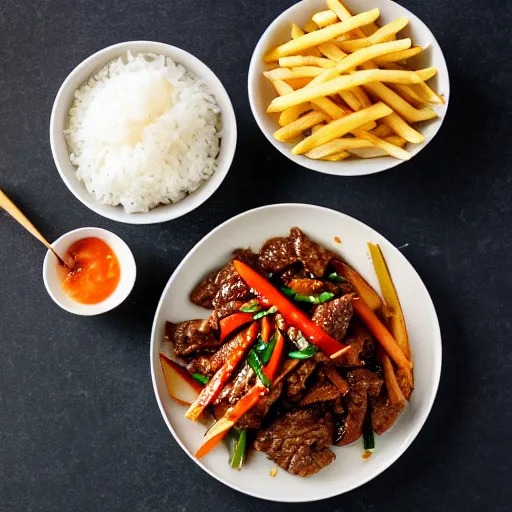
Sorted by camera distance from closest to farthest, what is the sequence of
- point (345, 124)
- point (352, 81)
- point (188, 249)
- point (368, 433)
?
1. point (352, 81)
2. point (345, 124)
3. point (368, 433)
4. point (188, 249)

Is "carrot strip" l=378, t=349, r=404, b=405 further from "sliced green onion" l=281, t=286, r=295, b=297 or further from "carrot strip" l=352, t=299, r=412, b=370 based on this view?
"sliced green onion" l=281, t=286, r=295, b=297

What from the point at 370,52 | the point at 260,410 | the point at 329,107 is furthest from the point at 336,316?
the point at 370,52

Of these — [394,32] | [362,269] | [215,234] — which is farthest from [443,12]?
[215,234]

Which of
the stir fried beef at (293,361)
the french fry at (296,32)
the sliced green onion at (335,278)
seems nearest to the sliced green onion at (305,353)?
the stir fried beef at (293,361)

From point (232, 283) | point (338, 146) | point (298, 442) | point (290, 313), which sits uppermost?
point (338, 146)

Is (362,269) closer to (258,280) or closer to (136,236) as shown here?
(258,280)

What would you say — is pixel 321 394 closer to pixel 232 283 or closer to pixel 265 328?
pixel 265 328

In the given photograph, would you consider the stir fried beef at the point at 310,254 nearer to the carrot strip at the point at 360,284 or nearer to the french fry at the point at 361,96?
the carrot strip at the point at 360,284
